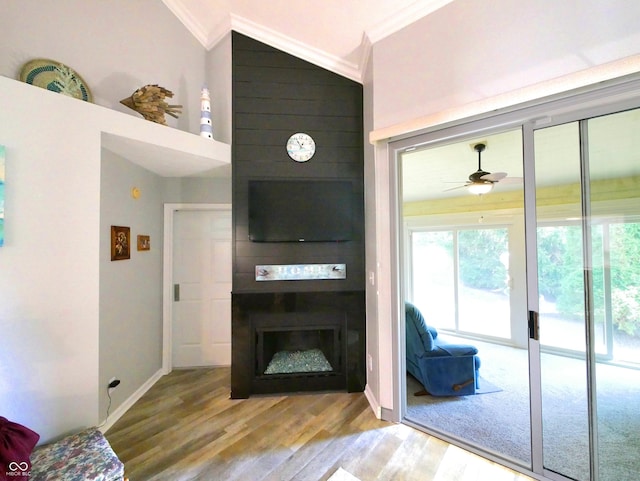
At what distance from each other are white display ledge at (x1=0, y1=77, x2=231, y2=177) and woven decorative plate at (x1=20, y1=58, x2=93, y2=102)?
282 millimetres

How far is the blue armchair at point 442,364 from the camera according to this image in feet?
8.03

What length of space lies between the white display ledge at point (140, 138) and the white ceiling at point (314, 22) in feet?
3.94

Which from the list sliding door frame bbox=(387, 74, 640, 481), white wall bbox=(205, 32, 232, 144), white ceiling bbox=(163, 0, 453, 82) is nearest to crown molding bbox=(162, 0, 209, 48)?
white ceiling bbox=(163, 0, 453, 82)

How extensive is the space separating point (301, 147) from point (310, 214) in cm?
68

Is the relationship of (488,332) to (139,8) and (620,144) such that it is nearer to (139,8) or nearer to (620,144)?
(620,144)

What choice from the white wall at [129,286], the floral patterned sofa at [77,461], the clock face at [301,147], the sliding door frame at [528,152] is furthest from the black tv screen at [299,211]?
the floral patterned sofa at [77,461]

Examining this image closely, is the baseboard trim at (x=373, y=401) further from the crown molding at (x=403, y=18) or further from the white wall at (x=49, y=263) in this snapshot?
the crown molding at (x=403, y=18)

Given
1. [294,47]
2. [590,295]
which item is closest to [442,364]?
[590,295]

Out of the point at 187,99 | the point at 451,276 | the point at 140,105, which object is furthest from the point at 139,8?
the point at 451,276

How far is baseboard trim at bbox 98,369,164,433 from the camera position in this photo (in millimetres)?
1975

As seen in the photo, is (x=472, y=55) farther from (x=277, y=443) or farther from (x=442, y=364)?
(x=277, y=443)

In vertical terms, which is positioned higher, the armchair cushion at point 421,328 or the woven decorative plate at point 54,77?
the woven decorative plate at point 54,77

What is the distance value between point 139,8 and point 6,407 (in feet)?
10.4

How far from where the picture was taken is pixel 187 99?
101 inches
